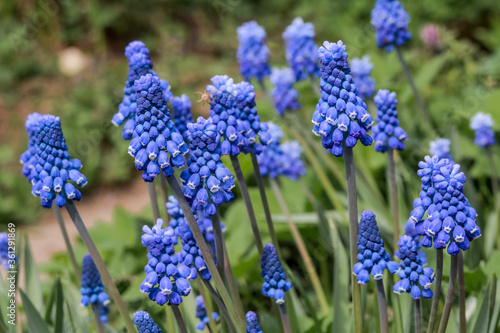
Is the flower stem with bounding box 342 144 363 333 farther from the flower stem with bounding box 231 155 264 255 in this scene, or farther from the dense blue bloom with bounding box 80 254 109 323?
the dense blue bloom with bounding box 80 254 109 323

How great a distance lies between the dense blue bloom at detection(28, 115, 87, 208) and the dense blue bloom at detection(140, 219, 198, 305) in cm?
44

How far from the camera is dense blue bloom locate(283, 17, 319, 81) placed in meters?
4.84

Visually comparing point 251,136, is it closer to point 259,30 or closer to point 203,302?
point 203,302

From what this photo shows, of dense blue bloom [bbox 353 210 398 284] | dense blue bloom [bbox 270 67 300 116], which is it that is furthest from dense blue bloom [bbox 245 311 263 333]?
dense blue bloom [bbox 270 67 300 116]

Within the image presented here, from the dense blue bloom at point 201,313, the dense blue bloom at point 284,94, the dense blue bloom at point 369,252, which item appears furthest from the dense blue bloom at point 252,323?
the dense blue bloom at point 284,94

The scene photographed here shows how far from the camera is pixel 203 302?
10.6ft

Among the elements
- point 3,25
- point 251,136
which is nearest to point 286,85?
point 251,136

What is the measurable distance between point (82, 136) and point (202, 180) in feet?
23.6

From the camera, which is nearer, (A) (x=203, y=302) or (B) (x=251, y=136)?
(B) (x=251, y=136)

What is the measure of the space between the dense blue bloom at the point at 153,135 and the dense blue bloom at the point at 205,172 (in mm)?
99

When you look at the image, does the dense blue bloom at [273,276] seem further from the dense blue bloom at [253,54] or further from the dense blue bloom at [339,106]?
the dense blue bloom at [253,54]

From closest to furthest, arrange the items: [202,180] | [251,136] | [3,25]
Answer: [202,180] → [251,136] → [3,25]

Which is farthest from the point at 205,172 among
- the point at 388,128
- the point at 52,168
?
the point at 388,128

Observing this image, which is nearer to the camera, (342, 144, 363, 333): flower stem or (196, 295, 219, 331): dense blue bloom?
(342, 144, 363, 333): flower stem
